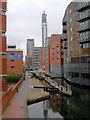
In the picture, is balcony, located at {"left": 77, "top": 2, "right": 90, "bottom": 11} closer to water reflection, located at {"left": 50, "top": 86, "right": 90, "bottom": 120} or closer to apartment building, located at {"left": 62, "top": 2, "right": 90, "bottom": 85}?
apartment building, located at {"left": 62, "top": 2, "right": 90, "bottom": 85}

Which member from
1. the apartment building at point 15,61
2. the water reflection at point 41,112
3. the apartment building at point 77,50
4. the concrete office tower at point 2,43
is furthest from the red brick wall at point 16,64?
the water reflection at point 41,112

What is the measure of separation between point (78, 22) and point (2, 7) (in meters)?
30.8

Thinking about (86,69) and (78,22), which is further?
(78,22)

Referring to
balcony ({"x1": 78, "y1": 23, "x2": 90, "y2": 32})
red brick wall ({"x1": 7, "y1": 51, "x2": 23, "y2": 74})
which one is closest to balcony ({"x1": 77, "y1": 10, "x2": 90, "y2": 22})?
balcony ({"x1": 78, "y1": 23, "x2": 90, "y2": 32})

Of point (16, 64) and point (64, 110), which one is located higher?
point (16, 64)

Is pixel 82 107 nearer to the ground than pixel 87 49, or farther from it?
nearer to the ground

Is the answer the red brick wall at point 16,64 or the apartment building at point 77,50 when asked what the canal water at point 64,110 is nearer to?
the apartment building at point 77,50

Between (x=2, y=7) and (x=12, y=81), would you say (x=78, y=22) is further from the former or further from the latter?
(x=2, y=7)

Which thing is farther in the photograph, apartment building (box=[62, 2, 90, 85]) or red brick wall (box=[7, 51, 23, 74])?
red brick wall (box=[7, 51, 23, 74])

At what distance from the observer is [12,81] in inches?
2795

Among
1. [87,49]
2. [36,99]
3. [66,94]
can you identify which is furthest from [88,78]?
[36,99]

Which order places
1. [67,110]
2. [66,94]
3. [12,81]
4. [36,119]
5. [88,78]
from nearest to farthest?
[36,119] < [67,110] < [66,94] < [88,78] < [12,81]

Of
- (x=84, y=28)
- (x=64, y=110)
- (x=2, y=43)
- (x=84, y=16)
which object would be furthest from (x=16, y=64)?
(x=64, y=110)

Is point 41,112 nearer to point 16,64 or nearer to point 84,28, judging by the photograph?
point 84,28
